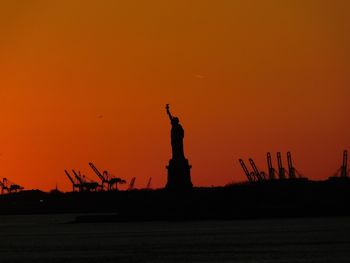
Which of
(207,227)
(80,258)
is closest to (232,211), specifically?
(207,227)

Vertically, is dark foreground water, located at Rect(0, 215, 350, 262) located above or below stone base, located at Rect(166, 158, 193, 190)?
below

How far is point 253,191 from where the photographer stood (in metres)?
148

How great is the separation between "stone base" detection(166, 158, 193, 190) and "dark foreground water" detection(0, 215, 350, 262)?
8.60 m

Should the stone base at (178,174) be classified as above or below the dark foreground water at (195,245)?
above

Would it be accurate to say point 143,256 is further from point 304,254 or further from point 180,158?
point 180,158

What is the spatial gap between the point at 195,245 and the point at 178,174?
101 feet

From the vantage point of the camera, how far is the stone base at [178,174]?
9862cm

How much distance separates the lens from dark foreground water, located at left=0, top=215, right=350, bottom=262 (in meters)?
58.1

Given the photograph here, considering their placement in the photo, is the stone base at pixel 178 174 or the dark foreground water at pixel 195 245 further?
the stone base at pixel 178 174

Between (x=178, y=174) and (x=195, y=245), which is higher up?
(x=178, y=174)

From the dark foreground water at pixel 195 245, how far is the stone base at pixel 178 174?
8.60 meters

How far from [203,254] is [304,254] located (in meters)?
5.95

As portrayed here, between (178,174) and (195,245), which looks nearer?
(195,245)

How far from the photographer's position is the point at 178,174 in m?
98.6
